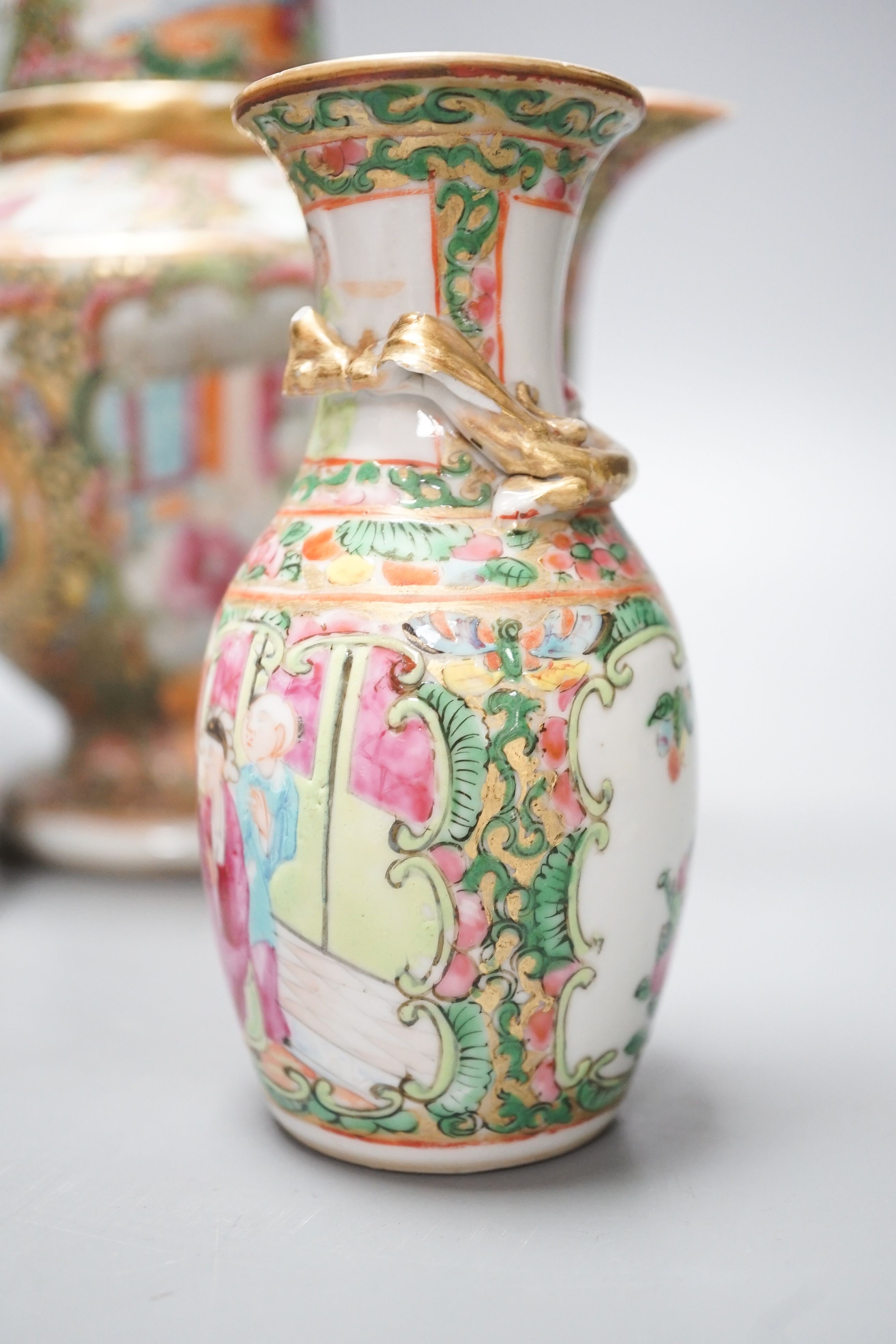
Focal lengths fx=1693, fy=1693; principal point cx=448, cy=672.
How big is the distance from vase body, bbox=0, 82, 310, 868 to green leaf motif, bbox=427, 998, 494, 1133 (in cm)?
75

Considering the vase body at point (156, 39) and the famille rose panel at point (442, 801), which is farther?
the vase body at point (156, 39)

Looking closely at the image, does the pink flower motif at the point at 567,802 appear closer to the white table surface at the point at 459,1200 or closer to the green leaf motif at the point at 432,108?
the white table surface at the point at 459,1200

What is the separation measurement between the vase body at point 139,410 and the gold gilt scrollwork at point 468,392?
0.57 m

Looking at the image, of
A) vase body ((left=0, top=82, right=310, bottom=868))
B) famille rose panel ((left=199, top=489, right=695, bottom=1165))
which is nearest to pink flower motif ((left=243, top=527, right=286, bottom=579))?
famille rose panel ((left=199, top=489, right=695, bottom=1165))

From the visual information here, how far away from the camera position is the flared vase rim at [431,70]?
2.92ft

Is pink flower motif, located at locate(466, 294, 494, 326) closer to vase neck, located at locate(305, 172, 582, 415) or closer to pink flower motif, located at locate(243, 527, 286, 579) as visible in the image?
vase neck, located at locate(305, 172, 582, 415)

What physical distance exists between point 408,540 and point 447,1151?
1.16 ft

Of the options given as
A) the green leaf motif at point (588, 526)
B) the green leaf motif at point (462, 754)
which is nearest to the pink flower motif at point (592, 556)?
the green leaf motif at point (588, 526)

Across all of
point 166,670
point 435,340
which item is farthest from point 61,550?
point 435,340

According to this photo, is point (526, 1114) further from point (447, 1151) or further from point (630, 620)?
point (630, 620)

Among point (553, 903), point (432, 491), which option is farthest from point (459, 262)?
point (553, 903)

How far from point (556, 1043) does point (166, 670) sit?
0.82m

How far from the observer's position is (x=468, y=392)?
95 cm

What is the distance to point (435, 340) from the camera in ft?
3.10
